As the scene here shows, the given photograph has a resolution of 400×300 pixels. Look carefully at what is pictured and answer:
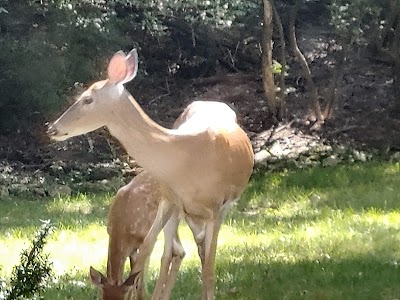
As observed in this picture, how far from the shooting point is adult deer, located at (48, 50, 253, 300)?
408 centimetres

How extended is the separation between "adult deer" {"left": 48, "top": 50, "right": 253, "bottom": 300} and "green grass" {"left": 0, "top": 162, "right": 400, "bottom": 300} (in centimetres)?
123

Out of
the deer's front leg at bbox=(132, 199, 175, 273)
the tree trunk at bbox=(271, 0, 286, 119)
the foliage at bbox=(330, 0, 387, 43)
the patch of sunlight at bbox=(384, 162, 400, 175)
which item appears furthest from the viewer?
the tree trunk at bbox=(271, 0, 286, 119)

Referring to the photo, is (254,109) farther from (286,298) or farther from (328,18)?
(286,298)

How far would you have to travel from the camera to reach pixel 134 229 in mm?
4621

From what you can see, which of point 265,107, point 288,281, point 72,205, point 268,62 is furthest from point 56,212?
point 265,107

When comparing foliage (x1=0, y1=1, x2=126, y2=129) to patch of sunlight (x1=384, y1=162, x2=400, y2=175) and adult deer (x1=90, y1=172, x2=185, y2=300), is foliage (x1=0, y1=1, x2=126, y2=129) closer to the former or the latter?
patch of sunlight (x1=384, y1=162, x2=400, y2=175)

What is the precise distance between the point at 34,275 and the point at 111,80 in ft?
4.35

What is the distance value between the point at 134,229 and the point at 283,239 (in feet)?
9.04

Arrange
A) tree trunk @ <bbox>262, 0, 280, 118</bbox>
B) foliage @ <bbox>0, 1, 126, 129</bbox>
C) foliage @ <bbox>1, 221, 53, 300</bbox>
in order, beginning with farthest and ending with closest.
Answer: tree trunk @ <bbox>262, 0, 280, 118</bbox>
foliage @ <bbox>0, 1, 126, 129</bbox>
foliage @ <bbox>1, 221, 53, 300</bbox>

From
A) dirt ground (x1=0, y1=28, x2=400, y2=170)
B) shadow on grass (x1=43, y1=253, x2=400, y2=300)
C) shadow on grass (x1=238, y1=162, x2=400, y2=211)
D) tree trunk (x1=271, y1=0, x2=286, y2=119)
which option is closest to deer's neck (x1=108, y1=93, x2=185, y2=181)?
shadow on grass (x1=43, y1=253, x2=400, y2=300)

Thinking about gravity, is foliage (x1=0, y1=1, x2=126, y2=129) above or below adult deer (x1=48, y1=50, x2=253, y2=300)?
below

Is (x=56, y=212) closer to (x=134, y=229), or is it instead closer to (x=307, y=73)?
(x=307, y=73)

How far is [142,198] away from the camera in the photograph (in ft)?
15.6

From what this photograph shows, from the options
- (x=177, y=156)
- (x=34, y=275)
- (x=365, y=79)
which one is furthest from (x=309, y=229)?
(x=365, y=79)
